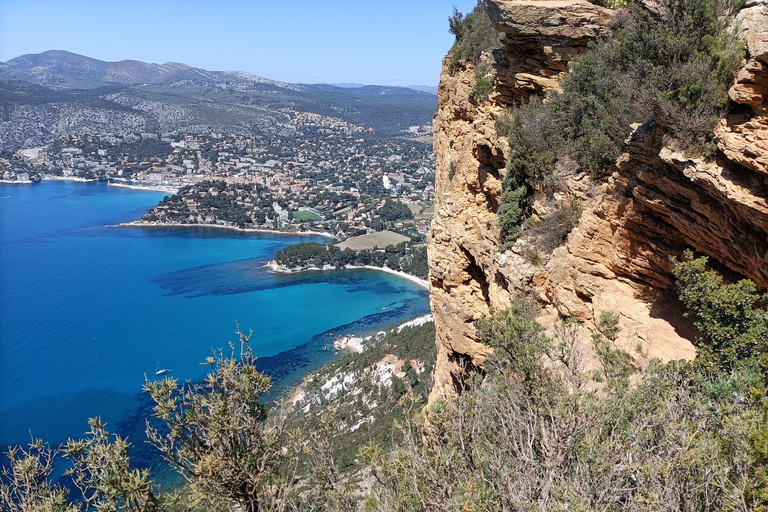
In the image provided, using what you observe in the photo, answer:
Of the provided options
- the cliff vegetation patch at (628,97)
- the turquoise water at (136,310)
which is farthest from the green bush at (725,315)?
the turquoise water at (136,310)

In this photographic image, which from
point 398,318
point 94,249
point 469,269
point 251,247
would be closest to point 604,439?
point 469,269

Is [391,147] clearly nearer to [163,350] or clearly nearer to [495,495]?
[163,350]

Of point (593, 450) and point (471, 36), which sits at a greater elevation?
point (471, 36)

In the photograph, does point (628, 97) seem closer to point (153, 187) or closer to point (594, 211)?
point (594, 211)

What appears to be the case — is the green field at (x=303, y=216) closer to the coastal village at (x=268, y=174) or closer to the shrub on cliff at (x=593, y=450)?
the coastal village at (x=268, y=174)

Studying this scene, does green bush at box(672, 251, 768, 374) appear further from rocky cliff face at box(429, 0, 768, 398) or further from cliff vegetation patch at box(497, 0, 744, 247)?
cliff vegetation patch at box(497, 0, 744, 247)

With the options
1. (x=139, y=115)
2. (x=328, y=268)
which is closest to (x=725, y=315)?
(x=328, y=268)
